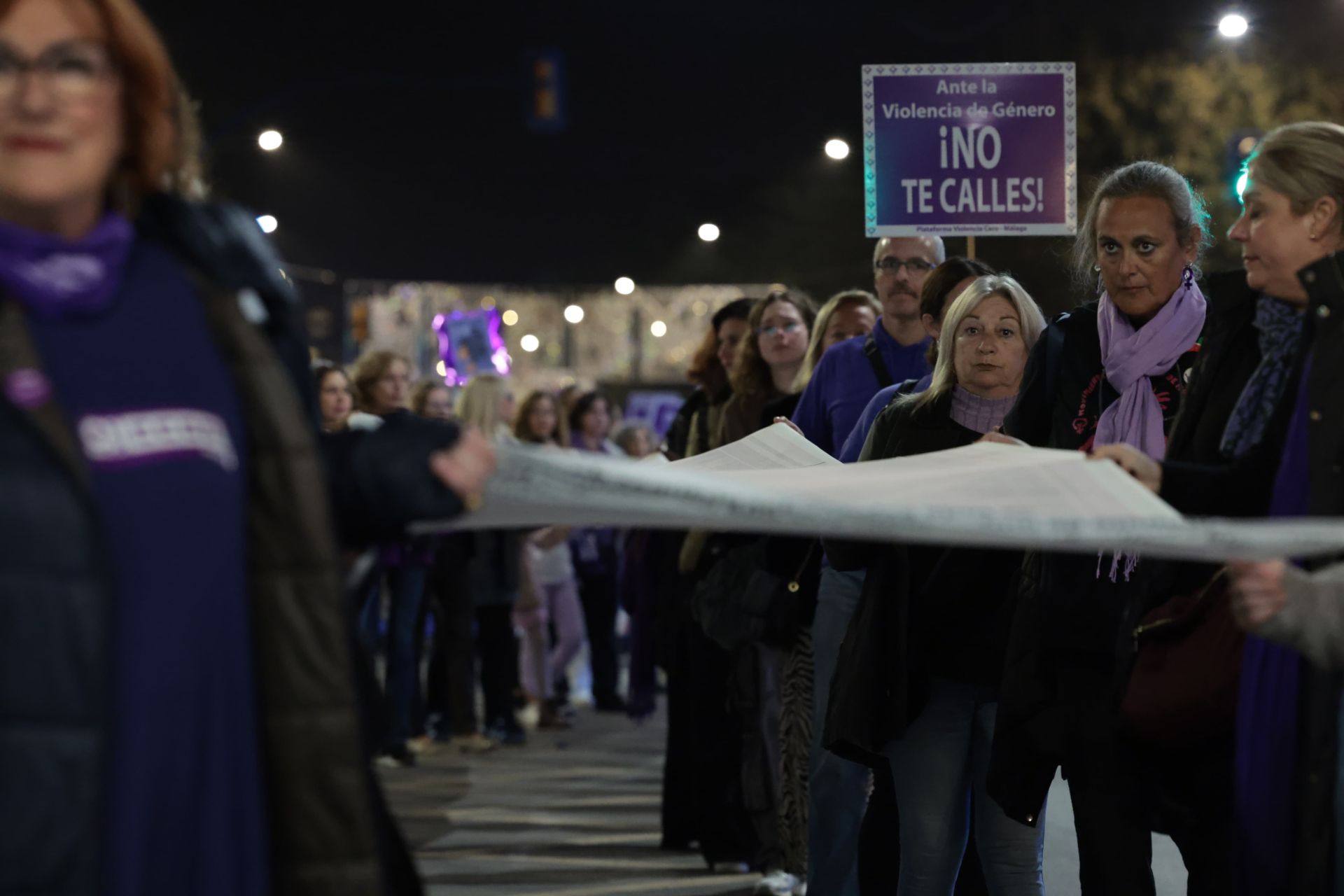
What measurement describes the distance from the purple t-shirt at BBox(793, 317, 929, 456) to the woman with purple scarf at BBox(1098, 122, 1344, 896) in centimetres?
281

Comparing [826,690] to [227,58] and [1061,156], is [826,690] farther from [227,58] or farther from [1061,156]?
[227,58]

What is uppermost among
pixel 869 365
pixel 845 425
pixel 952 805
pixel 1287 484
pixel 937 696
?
pixel 869 365

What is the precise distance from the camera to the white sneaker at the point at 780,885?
22.8 feet

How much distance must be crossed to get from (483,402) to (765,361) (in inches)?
176

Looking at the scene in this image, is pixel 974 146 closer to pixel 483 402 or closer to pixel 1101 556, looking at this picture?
pixel 1101 556

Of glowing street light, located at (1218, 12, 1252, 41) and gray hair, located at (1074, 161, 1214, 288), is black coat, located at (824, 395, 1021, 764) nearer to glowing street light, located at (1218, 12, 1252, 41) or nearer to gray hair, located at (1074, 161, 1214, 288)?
gray hair, located at (1074, 161, 1214, 288)

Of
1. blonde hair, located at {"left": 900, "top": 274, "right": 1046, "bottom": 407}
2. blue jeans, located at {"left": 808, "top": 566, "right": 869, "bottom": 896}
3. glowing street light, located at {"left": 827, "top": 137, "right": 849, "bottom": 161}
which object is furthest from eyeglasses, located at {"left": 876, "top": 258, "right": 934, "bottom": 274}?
glowing street light, located at {"left": 827, "top": 137, "right": 849, "bottom": 161}

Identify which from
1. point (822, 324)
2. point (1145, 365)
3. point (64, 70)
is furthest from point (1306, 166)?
point (822, 324)

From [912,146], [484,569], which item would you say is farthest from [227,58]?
[912,146]

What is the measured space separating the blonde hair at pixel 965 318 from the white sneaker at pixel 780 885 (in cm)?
254

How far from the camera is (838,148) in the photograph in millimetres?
29844

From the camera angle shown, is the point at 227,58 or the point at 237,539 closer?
the point at 237,539

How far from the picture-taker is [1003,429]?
189 inches

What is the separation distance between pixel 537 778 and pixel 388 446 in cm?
774
